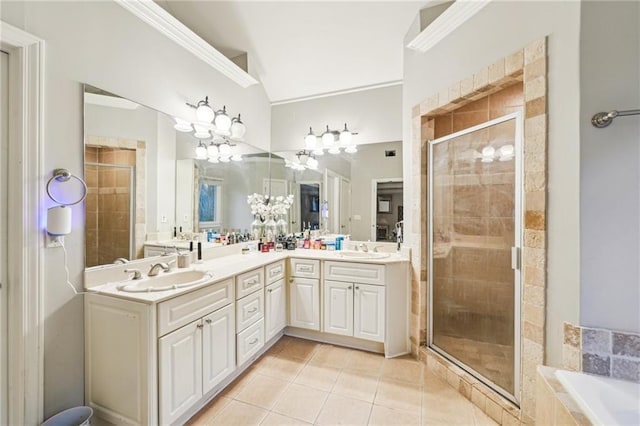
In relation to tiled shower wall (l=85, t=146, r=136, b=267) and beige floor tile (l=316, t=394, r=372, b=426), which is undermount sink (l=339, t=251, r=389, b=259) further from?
tiled shower wall (l=85, t=146, r=136, b=267)

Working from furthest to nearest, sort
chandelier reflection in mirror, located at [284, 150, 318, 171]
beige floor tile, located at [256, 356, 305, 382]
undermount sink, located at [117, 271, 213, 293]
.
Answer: chandelier reflection in mirror, located at [284, 150, 318, 171]
beige floor tile, located at [256, 356, 305, 382]
undermount sink, located at [117, 271, 213, 293]

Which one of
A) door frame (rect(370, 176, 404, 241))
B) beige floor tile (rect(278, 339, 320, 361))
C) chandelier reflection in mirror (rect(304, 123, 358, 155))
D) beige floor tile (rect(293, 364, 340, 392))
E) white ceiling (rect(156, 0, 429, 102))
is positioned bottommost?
beige floor tile (rect(293, 364, 340, 392))

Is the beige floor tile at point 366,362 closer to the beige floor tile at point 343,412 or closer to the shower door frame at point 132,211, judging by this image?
the beige floor tile at point 343,412

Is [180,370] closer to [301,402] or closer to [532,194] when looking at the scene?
[301,402]

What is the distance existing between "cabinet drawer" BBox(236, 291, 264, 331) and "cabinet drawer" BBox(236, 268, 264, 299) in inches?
1.7

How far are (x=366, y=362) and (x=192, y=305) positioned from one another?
1.53 m

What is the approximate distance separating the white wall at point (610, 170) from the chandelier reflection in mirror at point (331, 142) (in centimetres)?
202

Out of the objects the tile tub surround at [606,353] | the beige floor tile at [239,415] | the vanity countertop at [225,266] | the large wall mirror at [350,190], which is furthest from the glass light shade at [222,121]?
the tile tub surround at [606,353]

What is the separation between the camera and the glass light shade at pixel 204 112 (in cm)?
236

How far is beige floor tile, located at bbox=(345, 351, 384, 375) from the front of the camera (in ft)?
7.45

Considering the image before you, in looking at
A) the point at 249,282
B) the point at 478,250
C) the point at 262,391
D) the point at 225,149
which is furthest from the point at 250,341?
the point at 478,250

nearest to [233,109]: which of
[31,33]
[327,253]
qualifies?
[31,33]

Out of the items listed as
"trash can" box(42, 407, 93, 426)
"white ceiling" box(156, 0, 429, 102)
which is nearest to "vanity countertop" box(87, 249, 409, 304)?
"trash can" box(42, 407, 93, 426)

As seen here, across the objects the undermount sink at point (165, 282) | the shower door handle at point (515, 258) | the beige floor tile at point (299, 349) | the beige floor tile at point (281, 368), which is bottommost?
the beige floor tile at point (281, 368)
